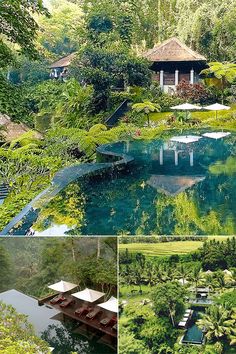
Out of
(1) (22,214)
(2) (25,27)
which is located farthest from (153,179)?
(2) (25,27)

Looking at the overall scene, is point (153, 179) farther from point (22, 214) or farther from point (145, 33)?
point (145, 33)

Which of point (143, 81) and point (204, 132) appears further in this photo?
point (143, 81)

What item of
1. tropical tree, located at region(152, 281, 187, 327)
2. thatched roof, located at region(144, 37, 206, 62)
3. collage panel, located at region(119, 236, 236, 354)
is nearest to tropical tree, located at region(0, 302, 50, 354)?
collage panel, located at region(119, 236, 236, 354)

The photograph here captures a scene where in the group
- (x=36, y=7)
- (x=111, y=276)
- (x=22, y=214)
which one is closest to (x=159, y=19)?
(x=36, y=7)

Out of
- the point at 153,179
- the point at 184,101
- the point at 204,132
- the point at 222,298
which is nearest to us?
the point at 222,298

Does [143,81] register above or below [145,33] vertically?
below

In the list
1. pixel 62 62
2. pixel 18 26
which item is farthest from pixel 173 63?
pixel 18 26

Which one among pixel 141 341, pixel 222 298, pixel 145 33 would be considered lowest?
pixel 141 341

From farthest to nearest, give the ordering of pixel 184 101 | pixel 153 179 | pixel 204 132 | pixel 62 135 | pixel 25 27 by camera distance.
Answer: pixel 184 101 < pixel 204 132 < pixel 62 135 < pixel 25 27 < pixel 153 179

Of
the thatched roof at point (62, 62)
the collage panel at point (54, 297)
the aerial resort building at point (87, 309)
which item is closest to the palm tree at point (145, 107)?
the thatched roof at point (62, 62)
